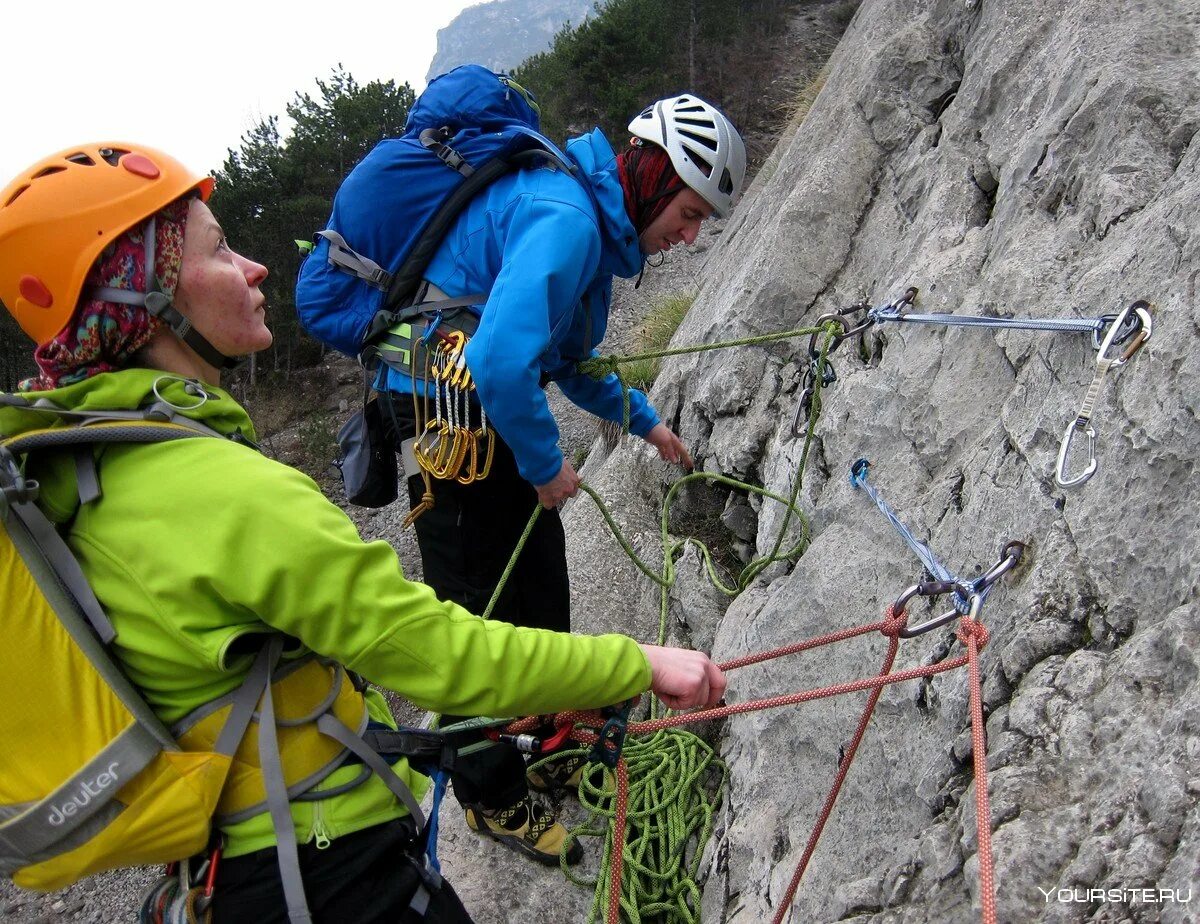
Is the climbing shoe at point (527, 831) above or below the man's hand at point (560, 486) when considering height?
below

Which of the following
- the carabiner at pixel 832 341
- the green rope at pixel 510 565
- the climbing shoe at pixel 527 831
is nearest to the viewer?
the green rope at pixel 510 565

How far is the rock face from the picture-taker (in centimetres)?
153

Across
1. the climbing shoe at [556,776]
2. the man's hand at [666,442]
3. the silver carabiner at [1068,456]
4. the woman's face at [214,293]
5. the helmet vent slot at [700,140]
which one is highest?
the woman's face at [214,293]

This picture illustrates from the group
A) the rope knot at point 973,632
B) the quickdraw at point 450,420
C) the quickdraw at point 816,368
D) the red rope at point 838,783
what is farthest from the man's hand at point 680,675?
the quickdraw at point 816,368

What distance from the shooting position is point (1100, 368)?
195cm

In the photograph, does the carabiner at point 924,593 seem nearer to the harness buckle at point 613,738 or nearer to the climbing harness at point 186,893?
the harness buckle at point 613,738

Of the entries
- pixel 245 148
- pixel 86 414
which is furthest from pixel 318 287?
pixel 245 148

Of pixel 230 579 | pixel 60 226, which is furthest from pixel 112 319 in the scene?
pixel 230 579

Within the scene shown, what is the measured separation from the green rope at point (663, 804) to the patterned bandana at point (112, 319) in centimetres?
156

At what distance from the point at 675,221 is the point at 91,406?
1925mm

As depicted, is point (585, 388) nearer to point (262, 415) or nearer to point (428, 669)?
point (428, 669)

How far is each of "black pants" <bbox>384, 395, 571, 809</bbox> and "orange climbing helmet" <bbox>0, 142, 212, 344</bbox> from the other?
4.56 feet

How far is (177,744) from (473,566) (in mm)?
1581

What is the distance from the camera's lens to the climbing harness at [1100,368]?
1903mm
